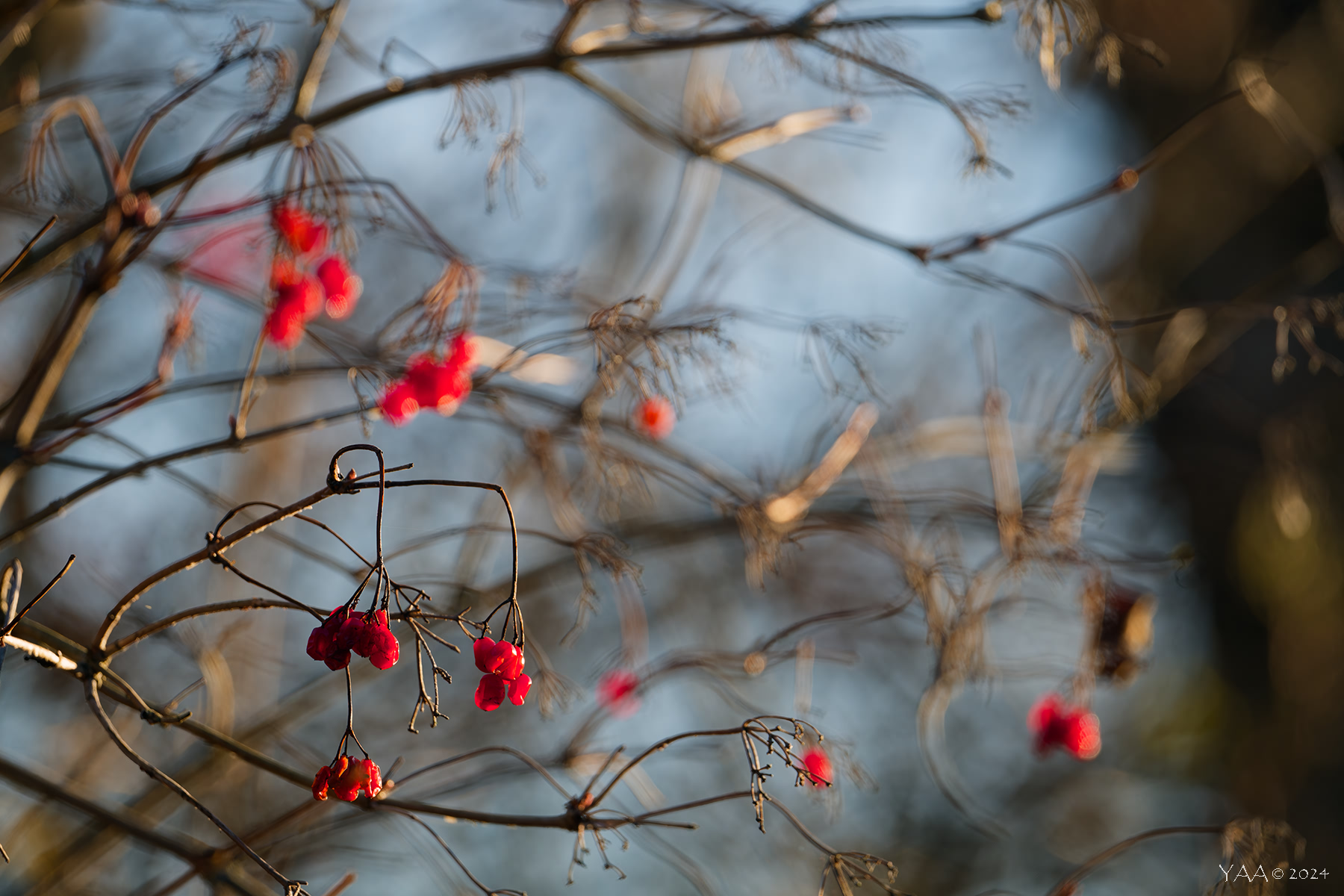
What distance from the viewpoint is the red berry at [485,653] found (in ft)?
3.43

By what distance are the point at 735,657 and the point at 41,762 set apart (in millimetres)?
2609

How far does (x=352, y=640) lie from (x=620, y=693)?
1.14 meters

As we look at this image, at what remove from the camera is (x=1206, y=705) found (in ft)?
16.2

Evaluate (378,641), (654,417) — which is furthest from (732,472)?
(378,641)

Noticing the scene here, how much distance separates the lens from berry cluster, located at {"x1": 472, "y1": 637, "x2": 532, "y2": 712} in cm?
105

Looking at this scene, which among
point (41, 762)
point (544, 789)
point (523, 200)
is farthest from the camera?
point (523, 200)

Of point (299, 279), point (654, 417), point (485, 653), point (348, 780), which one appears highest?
point (654, 417)

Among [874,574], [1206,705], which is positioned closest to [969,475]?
[874,574]

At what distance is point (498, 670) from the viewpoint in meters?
1.05

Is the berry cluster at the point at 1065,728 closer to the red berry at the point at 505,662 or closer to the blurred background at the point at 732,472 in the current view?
the blurred background at the point at 732,472

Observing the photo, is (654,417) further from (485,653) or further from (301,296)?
(485,653)

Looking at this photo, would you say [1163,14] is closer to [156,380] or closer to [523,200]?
[523,200]

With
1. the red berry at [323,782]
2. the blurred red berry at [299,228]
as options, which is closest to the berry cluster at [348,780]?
the red berry at [323,782]

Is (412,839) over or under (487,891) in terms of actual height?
over
